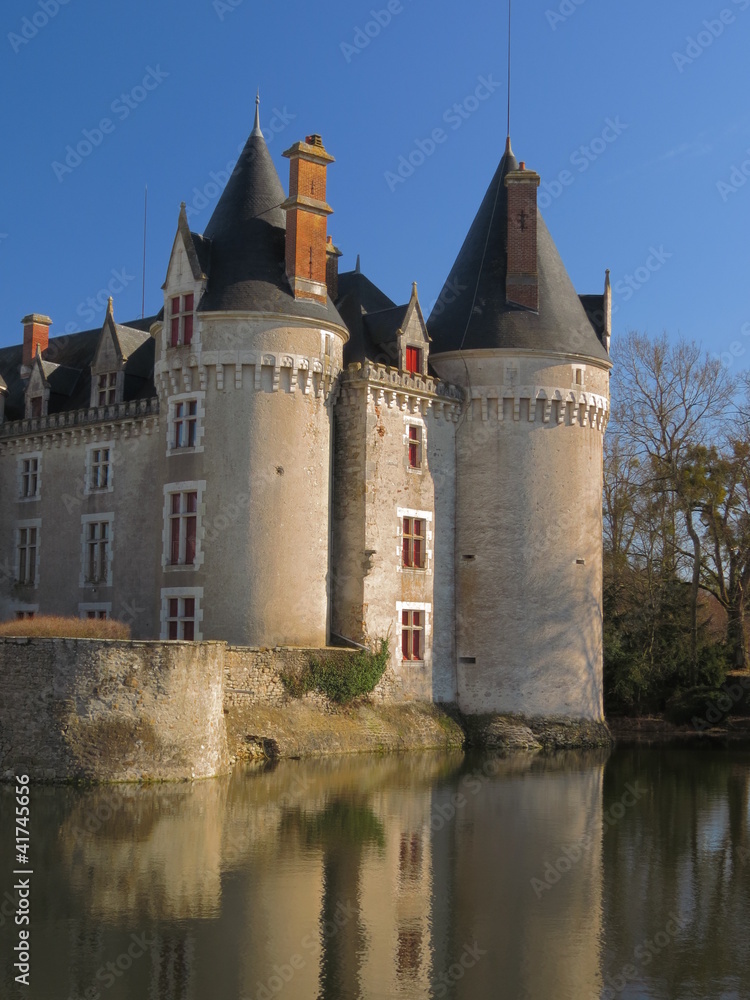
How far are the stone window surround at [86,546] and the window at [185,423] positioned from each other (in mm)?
4418

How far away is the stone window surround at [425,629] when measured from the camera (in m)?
29.9

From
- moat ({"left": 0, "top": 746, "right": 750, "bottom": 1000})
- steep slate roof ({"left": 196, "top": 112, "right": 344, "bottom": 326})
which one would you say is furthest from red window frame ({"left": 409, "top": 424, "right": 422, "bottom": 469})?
moat ({"left": 0, "top": 746, "right": 750, "bottom": 1000})

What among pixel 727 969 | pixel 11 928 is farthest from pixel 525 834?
pixel 11 928

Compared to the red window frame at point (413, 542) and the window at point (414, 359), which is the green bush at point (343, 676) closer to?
the red window frame at point (413, 542)

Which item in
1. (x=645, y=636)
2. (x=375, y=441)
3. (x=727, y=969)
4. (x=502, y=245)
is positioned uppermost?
(x=502, y=245)

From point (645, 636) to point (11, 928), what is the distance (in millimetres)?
28850

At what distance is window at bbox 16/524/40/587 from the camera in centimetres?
3438

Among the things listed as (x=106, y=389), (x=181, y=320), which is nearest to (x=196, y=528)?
(x=181, y=320)

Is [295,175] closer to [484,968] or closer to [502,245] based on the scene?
[502,245]

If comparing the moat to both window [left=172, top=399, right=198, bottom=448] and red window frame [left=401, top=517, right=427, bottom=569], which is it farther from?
window [left=172, top=399, right=198, bottom=448]

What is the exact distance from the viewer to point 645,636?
3809cm

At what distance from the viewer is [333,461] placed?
2998cm

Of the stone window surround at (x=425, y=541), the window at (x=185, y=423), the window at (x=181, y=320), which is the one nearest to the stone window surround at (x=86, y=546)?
the window at (x=185, y=423)

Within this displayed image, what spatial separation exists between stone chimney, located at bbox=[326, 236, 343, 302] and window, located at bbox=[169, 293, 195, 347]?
4.89 m
